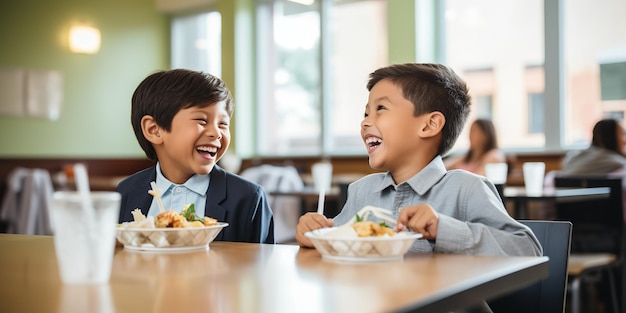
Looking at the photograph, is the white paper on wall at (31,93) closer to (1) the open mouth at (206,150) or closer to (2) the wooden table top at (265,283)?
(1) the open mouth at (206,150)

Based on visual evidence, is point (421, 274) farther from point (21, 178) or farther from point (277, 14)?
point (277, 14)

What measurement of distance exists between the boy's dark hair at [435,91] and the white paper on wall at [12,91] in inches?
263

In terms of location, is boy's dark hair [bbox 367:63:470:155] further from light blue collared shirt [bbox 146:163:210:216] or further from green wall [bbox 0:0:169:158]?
green wall [bbox 0:0:169:158]

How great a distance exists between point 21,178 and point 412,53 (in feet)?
11.9

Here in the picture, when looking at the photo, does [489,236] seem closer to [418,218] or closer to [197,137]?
[418,218]

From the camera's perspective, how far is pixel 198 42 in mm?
8664

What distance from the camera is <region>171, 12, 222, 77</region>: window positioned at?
8.48 meters

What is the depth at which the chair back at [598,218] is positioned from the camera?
3.33 m

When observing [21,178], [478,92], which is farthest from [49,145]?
[478,92]

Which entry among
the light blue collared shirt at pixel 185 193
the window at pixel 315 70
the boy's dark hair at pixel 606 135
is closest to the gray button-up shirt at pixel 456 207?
the light blue collared shirt at pixel 185 193

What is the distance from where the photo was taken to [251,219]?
1.74 m

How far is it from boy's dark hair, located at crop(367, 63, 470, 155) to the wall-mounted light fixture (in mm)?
7134

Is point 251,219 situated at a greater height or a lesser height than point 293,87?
lesser

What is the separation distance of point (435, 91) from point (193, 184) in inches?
23.8
